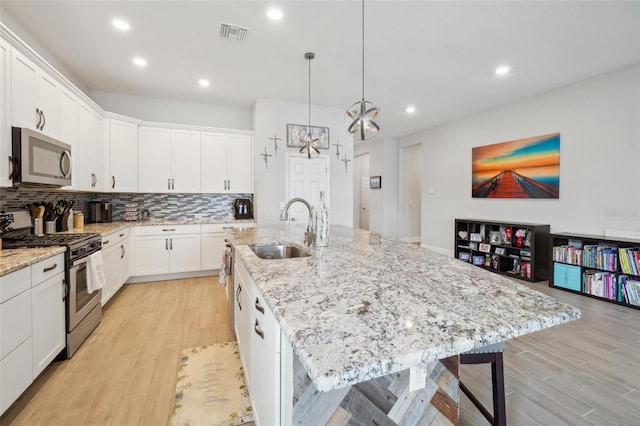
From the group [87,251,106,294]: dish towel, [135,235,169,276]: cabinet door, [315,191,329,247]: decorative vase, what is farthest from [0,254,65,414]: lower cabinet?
[135,235,169,276]: cabinet door

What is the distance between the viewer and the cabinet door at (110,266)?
10.2 ft

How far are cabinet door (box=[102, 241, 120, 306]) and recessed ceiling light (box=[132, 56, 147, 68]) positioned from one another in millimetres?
2090

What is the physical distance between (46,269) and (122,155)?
2698 mm

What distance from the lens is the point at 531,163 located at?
457 centimetres

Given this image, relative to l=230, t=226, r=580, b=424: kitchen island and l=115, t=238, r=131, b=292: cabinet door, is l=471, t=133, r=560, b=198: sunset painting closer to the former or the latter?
l=230, t=226, r=580, b=424: kitchen island

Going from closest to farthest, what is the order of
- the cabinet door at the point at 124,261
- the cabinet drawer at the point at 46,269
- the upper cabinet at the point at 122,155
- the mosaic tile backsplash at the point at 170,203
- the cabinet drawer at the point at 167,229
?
the cabinet drawer at the point at 46,269 → the cabinet door at the point at 124,261 → the upper cabinet at the point at 122,155 → the cabinet drawer at the point at 167,229 → the mosaic tile backsplash at the point at 170,203

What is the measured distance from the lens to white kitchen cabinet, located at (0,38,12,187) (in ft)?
6.56

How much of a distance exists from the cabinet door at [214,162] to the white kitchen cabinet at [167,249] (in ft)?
2.39

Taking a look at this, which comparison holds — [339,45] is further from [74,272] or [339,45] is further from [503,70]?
[74,272]

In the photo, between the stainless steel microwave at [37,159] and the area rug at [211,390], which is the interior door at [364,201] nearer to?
the area rug at [211,390]

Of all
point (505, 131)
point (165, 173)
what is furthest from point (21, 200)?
point (505, 131)

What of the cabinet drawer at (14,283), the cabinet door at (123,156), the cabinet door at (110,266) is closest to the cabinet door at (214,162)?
the cabinet door at (123,156)

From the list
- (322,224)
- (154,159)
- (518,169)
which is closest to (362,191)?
(518,169)

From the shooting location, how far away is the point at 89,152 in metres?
3.49
